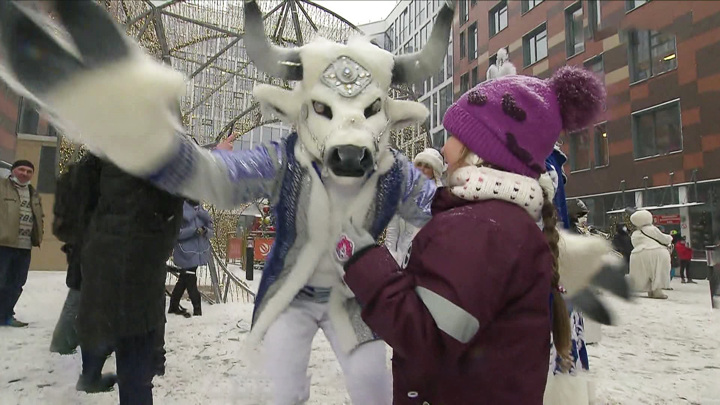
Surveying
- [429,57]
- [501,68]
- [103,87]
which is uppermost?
[501,68]

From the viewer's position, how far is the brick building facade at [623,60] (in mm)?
1019

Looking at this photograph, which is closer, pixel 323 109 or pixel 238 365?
pixel 323 109

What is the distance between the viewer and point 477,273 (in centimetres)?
82

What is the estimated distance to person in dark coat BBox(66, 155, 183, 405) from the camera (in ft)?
5.62

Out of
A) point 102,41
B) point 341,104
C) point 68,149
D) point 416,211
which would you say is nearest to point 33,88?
point 102,41

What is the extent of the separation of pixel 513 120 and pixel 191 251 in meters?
4.21

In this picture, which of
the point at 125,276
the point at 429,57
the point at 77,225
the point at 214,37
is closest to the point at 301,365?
the point at 125,276

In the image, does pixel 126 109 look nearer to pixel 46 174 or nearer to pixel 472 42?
pixel 472 42

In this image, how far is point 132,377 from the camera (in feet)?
5.75

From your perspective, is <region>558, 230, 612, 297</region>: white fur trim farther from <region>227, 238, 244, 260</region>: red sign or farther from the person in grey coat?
<region>227, 238, 244, 260</region>: red sign

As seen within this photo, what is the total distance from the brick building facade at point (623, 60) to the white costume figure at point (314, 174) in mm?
410

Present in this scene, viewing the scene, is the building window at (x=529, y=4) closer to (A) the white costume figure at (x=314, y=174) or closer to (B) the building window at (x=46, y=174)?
(A) the white costume figure at (x=314, y=174)

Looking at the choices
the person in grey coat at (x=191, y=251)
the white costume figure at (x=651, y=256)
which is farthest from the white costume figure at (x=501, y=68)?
the white costume figure at (x=651, y=256)

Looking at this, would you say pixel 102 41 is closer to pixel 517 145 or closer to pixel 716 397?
pixel 517 145
